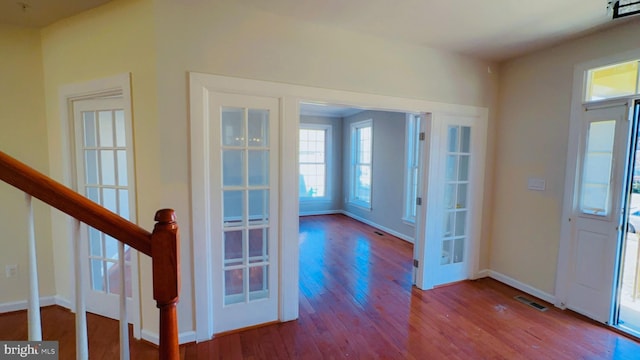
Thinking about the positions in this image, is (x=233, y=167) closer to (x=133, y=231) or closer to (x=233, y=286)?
(x=233, y=286)

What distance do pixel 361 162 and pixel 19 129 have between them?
5575mm

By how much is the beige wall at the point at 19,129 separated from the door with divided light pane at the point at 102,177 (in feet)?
1.58

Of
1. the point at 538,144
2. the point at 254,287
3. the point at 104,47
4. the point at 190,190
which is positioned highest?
the point at 104,47

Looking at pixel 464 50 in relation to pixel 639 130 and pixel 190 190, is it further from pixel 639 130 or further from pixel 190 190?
pixel 190 190

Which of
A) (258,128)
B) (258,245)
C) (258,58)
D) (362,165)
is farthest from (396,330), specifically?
(362,165)

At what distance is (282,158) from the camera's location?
2.45 meters

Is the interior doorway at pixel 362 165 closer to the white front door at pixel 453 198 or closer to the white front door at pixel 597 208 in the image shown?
the white front door at pixel 453 198

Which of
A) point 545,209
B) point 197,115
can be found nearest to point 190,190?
point 197,115

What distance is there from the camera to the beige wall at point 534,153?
2.85 metres

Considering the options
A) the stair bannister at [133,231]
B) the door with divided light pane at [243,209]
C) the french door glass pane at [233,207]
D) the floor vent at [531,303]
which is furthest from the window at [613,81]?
the stair bannister at [133,231]

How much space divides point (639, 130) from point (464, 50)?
169 centimetres

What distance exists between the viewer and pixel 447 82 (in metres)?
3.14

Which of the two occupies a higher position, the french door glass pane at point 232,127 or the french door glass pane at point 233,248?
the french door glass pane at point 232,127

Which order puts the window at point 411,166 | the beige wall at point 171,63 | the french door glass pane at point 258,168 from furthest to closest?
the window at point 411,166
the french door glass pane at point 258,168
the beige wall at point 171,63
